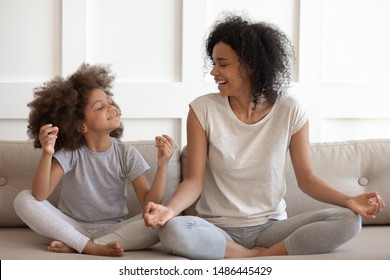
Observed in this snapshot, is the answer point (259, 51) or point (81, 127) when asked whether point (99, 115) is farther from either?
point (259, 51)

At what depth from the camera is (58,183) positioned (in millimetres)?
2510

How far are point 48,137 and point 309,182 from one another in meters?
0.78

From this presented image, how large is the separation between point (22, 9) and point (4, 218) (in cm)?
92

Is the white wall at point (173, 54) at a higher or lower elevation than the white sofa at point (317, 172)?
higher

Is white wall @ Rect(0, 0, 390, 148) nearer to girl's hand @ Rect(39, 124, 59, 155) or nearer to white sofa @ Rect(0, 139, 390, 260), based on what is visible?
white sofa @ Rect(0, 139, 390, 260)

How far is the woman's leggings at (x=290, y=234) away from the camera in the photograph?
2080 mm

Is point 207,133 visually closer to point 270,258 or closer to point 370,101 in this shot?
point 270,258

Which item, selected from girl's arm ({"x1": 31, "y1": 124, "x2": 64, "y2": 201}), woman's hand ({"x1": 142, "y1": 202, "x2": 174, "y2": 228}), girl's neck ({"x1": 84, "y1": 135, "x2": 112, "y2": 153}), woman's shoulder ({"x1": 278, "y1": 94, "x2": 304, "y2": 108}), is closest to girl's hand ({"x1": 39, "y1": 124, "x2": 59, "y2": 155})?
girl's arm ({"x1": 31, "y1": 124, "x2": 64, "y2": 201})

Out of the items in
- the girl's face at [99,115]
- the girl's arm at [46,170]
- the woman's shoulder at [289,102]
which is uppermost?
the woman's shoulder at [289,102]

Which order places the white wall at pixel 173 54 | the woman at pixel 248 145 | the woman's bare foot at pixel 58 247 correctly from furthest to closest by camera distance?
the white wall at pixel 173 54 → the woman at pixel 248 145 → the woman's bare foot at pixel 58 247

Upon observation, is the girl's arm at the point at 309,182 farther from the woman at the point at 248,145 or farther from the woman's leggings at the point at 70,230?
the woman's leggings at the point at 70,230

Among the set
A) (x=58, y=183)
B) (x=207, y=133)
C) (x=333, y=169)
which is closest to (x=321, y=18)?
(x=333, y=169)

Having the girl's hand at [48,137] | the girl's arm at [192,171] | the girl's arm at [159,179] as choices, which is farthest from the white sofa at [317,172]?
the girl's hand at [48,137]

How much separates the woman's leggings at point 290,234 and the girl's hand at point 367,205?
0.07ft
